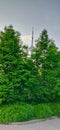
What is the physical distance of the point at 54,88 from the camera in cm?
700

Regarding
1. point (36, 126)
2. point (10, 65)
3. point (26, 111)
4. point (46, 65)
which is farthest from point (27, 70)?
point (36, 126)

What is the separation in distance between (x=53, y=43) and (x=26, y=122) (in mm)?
3081

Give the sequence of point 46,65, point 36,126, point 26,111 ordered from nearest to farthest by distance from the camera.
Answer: point 36,126
point 26,111
point 46,65

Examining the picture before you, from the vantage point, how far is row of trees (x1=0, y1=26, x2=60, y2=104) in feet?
21.7

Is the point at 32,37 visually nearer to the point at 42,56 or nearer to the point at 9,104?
the point at 42,56

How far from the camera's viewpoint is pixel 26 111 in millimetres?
6242

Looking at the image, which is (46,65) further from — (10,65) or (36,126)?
(36,126)

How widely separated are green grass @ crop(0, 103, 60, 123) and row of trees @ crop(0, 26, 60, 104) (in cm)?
36

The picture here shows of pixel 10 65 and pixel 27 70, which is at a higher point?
pixel 10 65

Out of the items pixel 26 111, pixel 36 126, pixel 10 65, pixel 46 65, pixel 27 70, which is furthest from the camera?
pixel 46 65

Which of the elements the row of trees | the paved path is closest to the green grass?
the paved path

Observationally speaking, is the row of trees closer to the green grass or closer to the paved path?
the green grass

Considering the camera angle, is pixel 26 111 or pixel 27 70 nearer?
pixel 26 111

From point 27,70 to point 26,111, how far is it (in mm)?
1439
